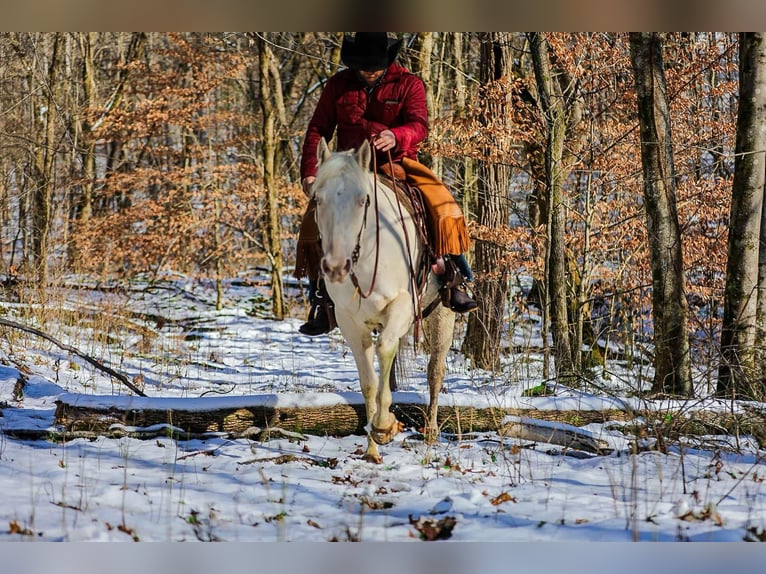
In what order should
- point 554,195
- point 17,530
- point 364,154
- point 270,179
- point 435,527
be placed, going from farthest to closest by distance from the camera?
point 270,179 < point 554,195 < point 364,154 < point 435,527 < point 17,530

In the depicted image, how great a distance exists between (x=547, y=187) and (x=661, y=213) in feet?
7.87

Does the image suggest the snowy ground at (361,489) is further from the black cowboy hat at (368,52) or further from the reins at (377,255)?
the black cowboy hat at (368,52)

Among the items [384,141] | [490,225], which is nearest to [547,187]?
[490,225]

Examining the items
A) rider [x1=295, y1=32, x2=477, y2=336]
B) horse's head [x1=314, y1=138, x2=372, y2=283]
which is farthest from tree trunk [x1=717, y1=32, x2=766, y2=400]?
horse's head [x1=314, y1=138, x2=372, y2=283]

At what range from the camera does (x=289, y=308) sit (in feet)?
53.0

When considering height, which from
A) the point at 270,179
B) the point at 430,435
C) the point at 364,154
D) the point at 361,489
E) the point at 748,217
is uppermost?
the point at 270,179

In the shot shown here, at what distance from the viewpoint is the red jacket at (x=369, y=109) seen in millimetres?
5691

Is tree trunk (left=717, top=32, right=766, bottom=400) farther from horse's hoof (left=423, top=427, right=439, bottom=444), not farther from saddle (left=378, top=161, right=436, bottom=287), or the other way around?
saddle (left=378, top=161, right=436, bottom=287)

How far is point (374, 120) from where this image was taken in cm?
581

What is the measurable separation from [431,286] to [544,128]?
14.8ft

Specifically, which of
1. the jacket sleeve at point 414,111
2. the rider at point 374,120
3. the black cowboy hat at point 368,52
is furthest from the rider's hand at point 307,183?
the black cowboy hat at point 368,52

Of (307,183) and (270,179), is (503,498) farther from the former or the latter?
(270,179)

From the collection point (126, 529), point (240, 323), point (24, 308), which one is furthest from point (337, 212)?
point (240, 323)
